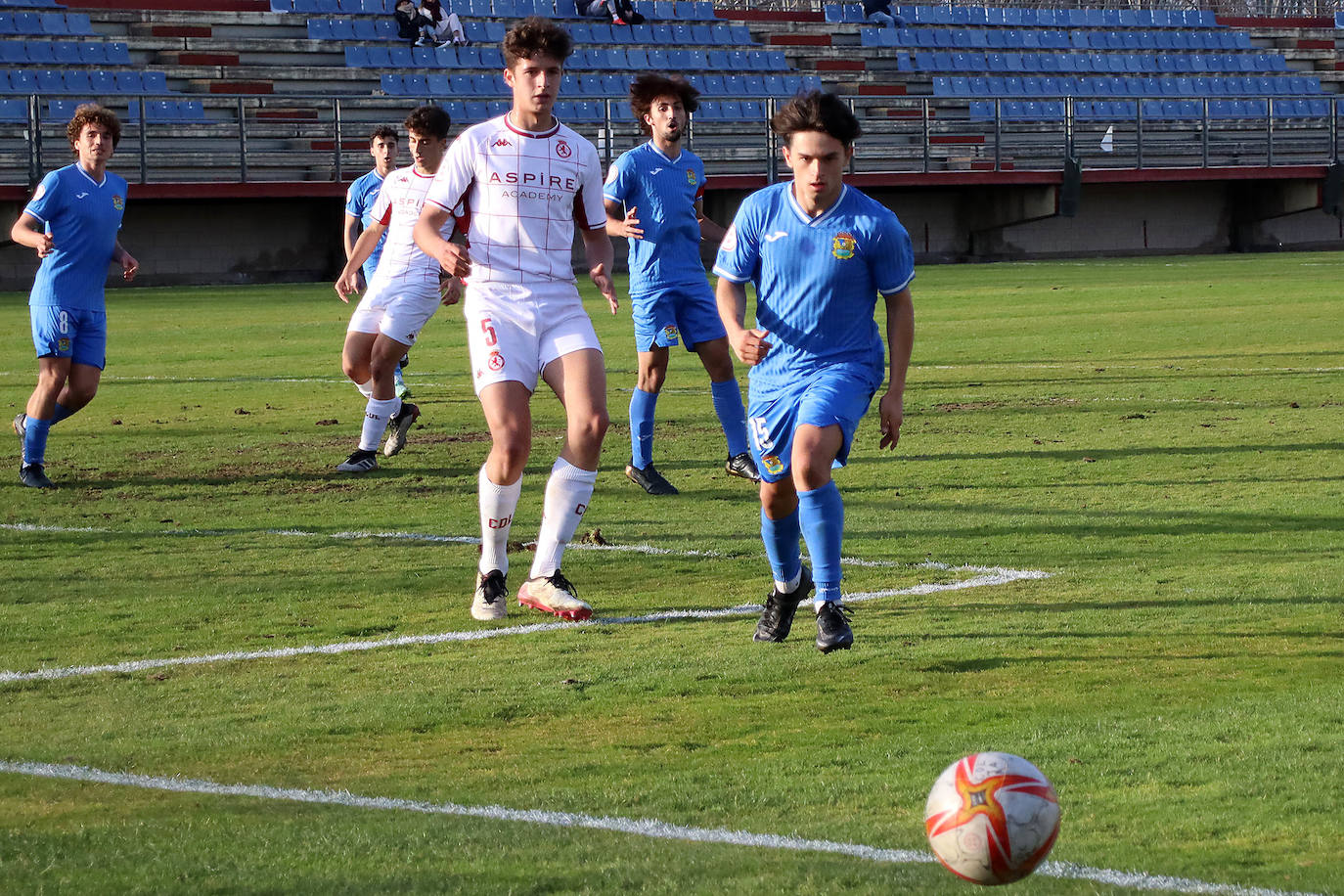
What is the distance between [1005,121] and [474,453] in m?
30.6

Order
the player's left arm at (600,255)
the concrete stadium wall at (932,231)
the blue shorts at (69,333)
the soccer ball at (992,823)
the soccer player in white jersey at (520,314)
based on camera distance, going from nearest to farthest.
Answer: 1. the soccer ball at (992,823)
2. the soccer player in white jersey at (520,314)
3. the player's left arm at (600,255)
4. the blue shorts at (69,333)
5. the concrete stadium wall at (932,231)

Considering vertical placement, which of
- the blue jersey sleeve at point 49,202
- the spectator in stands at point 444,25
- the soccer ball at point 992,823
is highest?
the spectator in stands at point 444,25

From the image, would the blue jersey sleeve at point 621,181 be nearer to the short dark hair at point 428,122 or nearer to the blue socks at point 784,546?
the short dark hair at point 428,122

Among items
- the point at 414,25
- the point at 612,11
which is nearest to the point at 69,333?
the point at 414,25

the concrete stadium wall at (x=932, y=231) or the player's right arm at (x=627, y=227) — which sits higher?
the player's right arm at (x=627, y=227)

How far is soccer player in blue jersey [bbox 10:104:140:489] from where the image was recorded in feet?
33.2

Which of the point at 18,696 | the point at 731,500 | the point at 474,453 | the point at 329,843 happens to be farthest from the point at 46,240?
the point at 329,843

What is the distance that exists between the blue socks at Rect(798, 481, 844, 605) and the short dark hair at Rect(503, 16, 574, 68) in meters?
1.89

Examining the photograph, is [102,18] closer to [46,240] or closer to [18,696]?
[46,240]

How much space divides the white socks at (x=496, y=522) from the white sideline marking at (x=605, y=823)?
7.43 feet

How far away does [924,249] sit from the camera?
1539 inches

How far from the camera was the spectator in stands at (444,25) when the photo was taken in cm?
3769

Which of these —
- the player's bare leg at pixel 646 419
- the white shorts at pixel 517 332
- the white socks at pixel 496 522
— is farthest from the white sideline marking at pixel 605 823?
the player's bare leg at pixel 646 419

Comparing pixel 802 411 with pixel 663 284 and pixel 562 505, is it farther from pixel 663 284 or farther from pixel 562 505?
pixel 663 284
